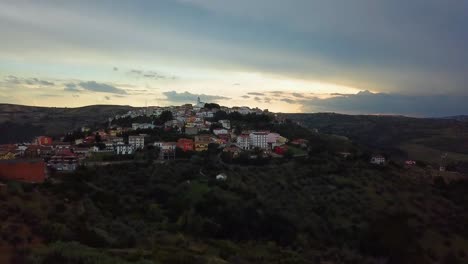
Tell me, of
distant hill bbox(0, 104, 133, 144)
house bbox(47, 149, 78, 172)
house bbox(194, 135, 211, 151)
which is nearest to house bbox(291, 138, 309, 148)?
house bbox(194, 135, 211, 151)

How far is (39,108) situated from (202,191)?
13614 centimetres

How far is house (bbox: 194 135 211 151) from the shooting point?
187 ft

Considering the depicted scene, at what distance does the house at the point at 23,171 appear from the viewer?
103 feet

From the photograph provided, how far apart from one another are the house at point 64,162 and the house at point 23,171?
9.35 meters

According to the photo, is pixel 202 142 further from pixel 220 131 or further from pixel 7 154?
pixel 7 154

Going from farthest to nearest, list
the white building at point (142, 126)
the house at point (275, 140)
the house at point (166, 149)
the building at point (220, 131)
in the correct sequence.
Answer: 1. the white building at point (142, 126)
2. the building at point (220, 131)
3. the house at point (275, 140)
4. the house at point (166, 149)

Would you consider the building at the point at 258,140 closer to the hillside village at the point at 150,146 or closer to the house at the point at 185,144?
the hillside village at the point at 150,146

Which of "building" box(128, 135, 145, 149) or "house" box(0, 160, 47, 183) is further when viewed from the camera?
"building" box(128, 135, 145, 149)

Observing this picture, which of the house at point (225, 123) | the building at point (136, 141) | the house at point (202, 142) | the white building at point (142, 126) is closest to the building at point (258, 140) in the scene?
the house at point (202, 142)

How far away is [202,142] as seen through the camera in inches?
2299

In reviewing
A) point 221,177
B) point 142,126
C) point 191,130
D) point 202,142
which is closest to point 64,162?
point 221,177

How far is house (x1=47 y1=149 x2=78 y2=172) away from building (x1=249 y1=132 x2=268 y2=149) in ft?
79.6

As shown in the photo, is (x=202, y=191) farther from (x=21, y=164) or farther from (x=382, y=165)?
(x=382, y=165)

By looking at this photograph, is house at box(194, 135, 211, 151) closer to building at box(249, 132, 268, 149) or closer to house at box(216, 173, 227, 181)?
building at box(249, 132, 268, 149)
